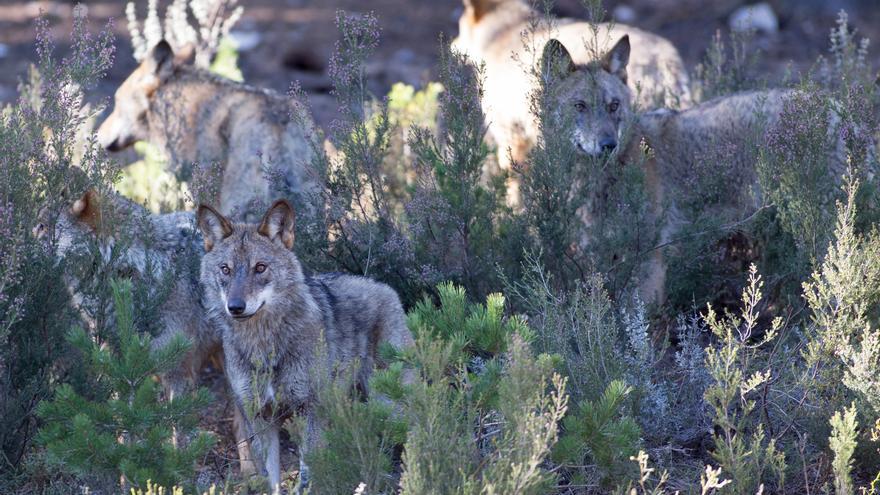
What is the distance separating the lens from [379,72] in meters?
17.0

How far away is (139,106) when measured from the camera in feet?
34.8

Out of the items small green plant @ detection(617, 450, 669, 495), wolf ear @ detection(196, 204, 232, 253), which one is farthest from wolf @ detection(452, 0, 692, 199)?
small green plant @ detection(617, 450, 669, 495)

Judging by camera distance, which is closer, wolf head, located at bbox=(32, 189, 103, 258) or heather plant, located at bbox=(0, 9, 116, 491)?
heather plant, located at bbox=(0, 9, 116, 491)

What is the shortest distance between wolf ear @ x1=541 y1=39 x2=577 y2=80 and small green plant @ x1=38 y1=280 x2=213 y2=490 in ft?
11.0

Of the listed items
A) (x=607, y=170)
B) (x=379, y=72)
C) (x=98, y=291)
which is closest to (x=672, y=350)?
(x=607, y=170)

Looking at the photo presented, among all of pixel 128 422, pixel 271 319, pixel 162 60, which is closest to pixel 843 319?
pixel 271 319

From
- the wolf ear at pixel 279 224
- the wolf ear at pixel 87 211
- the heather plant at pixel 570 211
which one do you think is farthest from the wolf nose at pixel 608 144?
the wolf ear at pixel 87 211

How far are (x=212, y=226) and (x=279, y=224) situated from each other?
0.36 metres

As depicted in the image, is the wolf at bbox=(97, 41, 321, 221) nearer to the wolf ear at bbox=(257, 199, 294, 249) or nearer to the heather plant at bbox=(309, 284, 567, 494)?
the wolf ear at bbox=(257, 199, 294, 249)

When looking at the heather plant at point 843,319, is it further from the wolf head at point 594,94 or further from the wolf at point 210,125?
the wolf at point 210,125

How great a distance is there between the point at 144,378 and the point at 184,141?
5.31m

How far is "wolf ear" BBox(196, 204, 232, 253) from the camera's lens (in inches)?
248

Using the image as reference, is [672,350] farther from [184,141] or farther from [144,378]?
[184,141]

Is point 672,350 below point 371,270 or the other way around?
below
